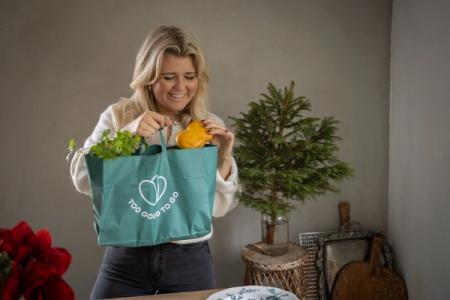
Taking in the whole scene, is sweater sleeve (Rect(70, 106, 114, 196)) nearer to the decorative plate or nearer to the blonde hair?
the blonde hair

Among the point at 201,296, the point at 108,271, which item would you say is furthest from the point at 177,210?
the point at 108,271

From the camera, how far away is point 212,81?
2.33m

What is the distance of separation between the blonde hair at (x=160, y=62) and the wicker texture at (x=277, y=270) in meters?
0.73

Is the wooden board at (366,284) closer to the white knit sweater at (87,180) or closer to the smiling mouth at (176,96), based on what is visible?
the white knit sweater at (87,180)

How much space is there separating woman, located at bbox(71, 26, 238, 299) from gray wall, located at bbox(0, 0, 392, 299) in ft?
2.60

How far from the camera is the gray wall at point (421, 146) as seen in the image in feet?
6.23

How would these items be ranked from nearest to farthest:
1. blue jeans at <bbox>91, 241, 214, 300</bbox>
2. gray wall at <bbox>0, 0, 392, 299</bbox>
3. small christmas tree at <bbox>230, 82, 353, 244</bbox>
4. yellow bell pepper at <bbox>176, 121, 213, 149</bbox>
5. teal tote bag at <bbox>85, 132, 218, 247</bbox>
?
1. teal tote bag at <bbox>85, 132, 218, 247</bbox>
2. yellow bell pepper at <bbox>176, 121, 213, 149</bbox>
3. blue jeans at <bbox>91, 241, 214, 300</bbox>
4. small christmas tree at <bbox>230, 82, 353, 244</bbox>
5. gray wall at <bbox>0, 0, 392, 299</bbox>

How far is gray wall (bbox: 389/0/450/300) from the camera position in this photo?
6.23ft

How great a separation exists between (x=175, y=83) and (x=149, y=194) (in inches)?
18.7

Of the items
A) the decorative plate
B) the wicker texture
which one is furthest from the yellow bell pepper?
the wicker texture

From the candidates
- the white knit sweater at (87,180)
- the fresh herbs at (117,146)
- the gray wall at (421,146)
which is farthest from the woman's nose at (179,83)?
the gray wall at (421,146)

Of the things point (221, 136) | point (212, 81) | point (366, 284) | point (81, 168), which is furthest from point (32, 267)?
point (366, 284)

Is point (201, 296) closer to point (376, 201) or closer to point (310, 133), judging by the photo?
point (310, 133)

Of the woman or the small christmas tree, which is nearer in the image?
the woman
